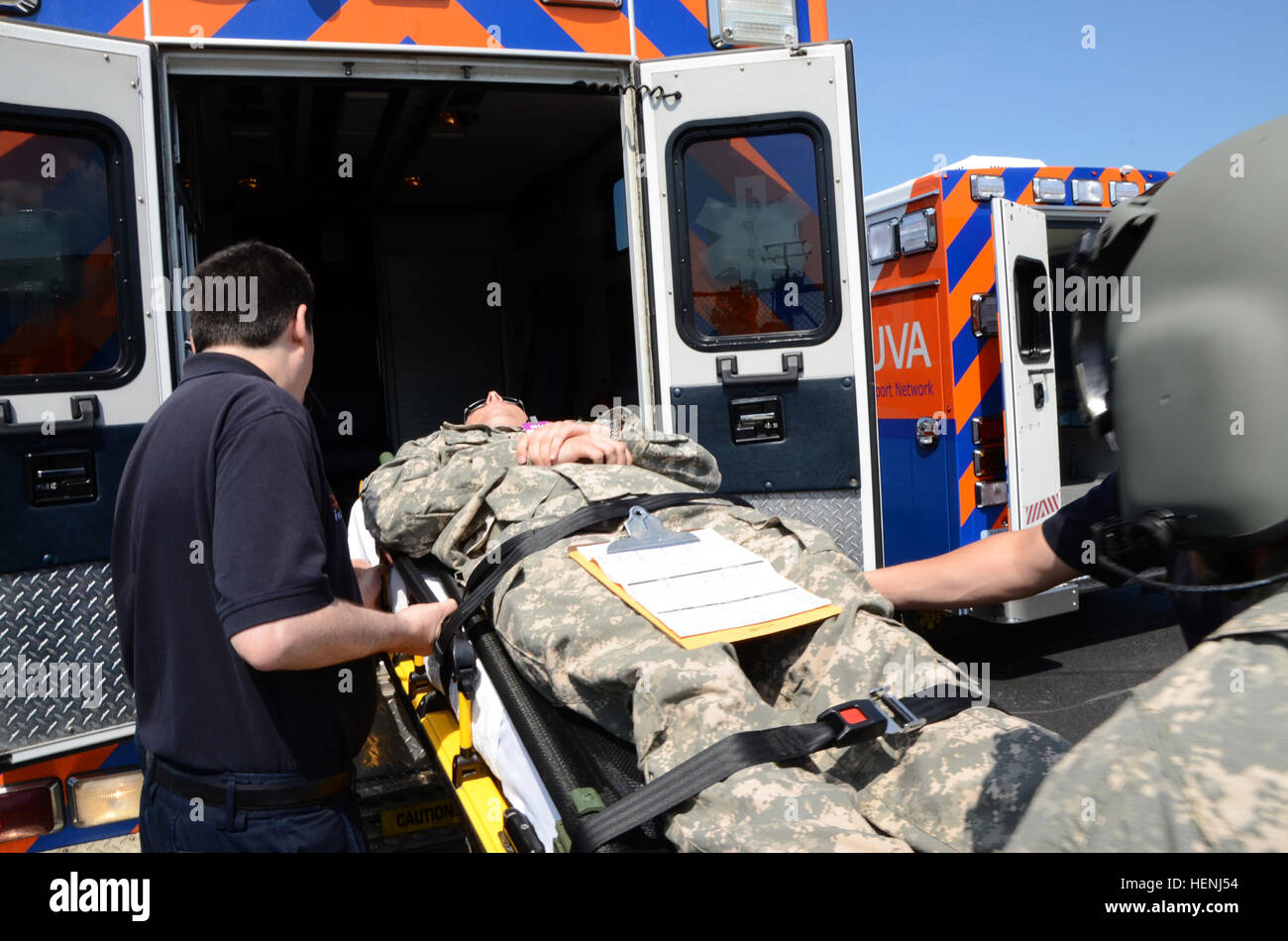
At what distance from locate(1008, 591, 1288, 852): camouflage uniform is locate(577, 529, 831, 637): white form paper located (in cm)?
101

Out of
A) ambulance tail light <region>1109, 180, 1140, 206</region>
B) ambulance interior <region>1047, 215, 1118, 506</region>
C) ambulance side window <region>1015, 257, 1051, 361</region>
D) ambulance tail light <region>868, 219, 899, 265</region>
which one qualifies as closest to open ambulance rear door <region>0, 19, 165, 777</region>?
ambulance tail light <region>868, 219, 899, 265</region>

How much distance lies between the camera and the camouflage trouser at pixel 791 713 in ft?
4.33

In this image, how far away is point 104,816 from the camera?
244 centimetres

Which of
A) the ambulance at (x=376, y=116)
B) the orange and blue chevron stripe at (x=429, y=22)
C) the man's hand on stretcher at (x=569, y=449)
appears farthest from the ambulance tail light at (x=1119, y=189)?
the man's hand on stretcher at (x=569, y=449)

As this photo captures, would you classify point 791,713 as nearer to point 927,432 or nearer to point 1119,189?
point 927,432

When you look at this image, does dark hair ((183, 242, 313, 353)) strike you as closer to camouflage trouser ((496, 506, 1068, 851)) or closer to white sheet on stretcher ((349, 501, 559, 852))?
camouflage trouser ((496, 506, 1068, 851))

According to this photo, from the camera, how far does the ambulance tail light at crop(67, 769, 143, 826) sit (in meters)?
2.43

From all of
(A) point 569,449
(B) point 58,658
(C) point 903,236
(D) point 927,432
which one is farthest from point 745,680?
(C) point 903,236

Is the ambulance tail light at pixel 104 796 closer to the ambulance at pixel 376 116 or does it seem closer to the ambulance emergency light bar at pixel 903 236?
the ambulance at pixel 376 116

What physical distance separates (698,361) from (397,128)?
123 inches

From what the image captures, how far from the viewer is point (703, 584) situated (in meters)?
1.88

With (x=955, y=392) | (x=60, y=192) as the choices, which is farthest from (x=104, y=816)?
(x=955, y=392)

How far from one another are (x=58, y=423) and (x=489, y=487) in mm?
1093

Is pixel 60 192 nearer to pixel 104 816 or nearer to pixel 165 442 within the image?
pixel 165 442
